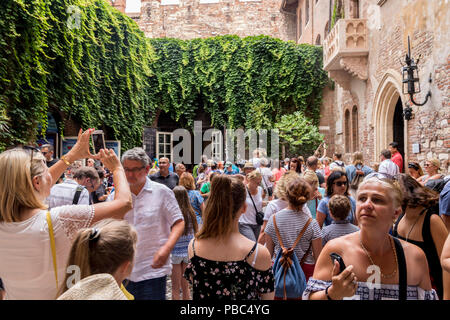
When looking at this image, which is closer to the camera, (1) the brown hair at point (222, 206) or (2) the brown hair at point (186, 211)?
(1) the brown hair at point (222, 206)

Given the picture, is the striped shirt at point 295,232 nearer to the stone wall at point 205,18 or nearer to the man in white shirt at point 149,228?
the man in white shirt at point 149,228

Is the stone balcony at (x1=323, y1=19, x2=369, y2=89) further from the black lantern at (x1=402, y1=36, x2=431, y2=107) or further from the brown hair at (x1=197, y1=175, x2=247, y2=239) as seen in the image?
the brown hair at (x1=197, y1=175, x2=247, y2=239)

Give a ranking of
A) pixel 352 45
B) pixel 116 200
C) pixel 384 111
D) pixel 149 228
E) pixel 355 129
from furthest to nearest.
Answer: pixel 355 129 < pixel 352 45 < pixel 384 111 < pixel 149 228 < pixel 116 200

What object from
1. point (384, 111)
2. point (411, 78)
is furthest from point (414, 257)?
point (384, 111)

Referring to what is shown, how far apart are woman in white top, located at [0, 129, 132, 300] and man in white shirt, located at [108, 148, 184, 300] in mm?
1069

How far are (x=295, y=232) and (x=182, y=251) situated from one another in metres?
1.75

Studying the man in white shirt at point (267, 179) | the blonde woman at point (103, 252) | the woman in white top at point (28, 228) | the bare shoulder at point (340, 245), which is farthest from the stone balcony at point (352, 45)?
the blonde woman at point (103, 252)

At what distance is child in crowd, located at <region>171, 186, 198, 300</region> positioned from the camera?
14.2 ft

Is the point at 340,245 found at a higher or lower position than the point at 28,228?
lower

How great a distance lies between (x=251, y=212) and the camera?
466cm

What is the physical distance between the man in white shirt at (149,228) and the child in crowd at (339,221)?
4.28 feet

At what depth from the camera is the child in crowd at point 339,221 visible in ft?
10.6

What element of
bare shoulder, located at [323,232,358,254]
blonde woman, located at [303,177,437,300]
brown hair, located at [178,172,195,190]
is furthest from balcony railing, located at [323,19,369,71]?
bare shoulder, located at [323,232,358,254]

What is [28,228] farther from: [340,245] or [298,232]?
[298,232]
